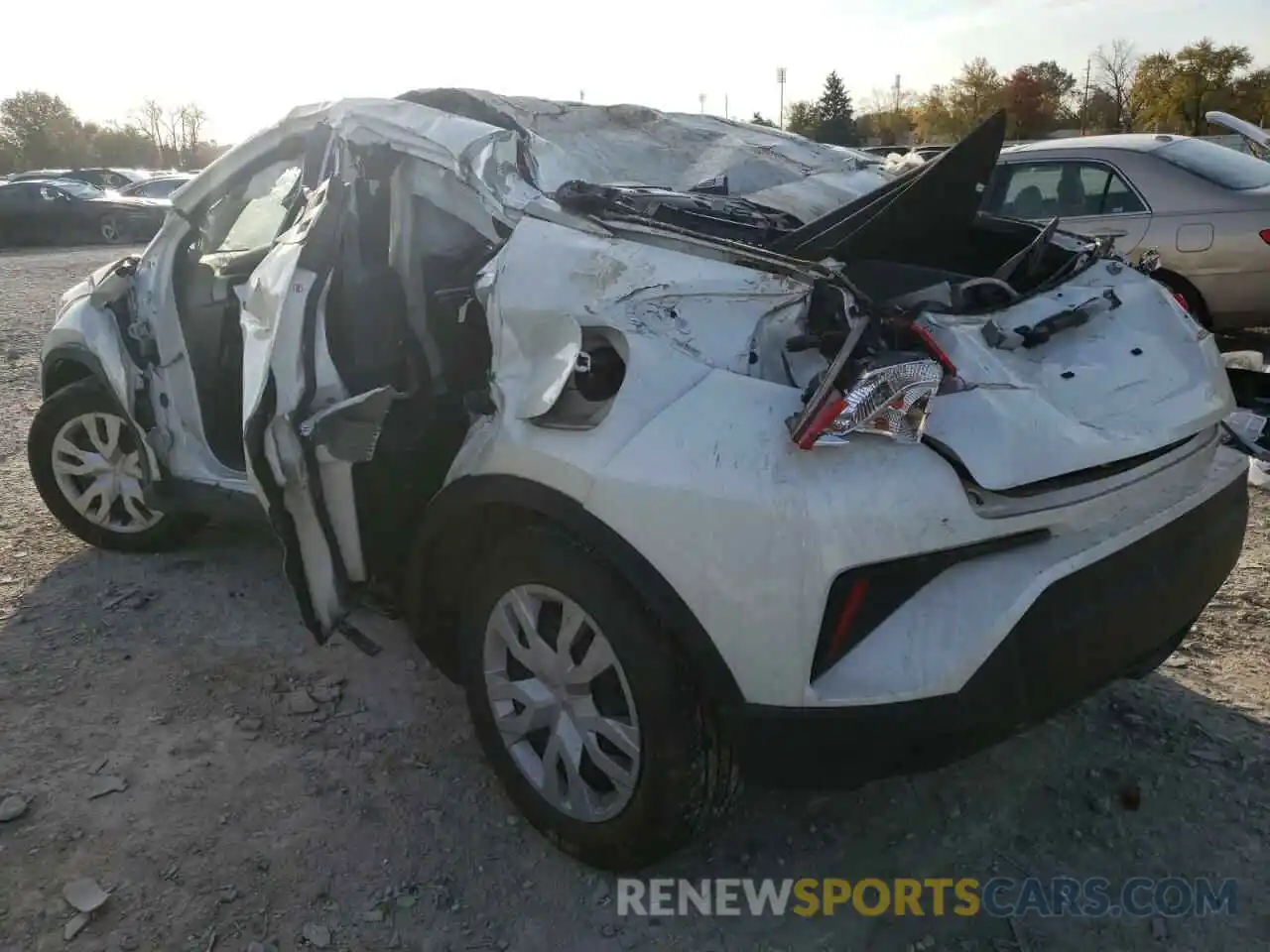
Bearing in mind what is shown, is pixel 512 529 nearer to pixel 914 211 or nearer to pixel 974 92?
pixel 914 211

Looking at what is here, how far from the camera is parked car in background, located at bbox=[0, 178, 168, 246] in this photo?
19.4 m

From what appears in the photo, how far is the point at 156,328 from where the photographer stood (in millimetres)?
3682

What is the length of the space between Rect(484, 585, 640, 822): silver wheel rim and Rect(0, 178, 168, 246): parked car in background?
1972 cm

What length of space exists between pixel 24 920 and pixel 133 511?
2.24 metres

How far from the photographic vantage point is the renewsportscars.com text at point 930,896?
90.1 inches

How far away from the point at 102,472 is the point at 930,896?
3665 mm

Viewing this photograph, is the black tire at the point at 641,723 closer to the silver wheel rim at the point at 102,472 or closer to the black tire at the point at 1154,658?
the black tire at the point at 1154,658

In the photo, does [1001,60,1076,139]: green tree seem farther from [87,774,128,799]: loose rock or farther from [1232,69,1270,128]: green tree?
[87,774,128,799]: loose rock

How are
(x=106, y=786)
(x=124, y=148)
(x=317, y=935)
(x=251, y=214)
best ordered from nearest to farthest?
(x=317, y=935) < (x=106, y=786) < (x=251, y=214) < (x=124, y=148)

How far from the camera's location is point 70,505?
4301 mm

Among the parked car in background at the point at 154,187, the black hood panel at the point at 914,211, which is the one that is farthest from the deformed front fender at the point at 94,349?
the parked car in background at the point at 154,187

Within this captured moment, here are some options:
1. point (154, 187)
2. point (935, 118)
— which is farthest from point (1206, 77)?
point (154, 187)

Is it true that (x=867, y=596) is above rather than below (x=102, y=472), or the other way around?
above

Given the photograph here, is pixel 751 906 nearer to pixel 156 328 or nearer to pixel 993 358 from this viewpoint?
pixel 993 358
